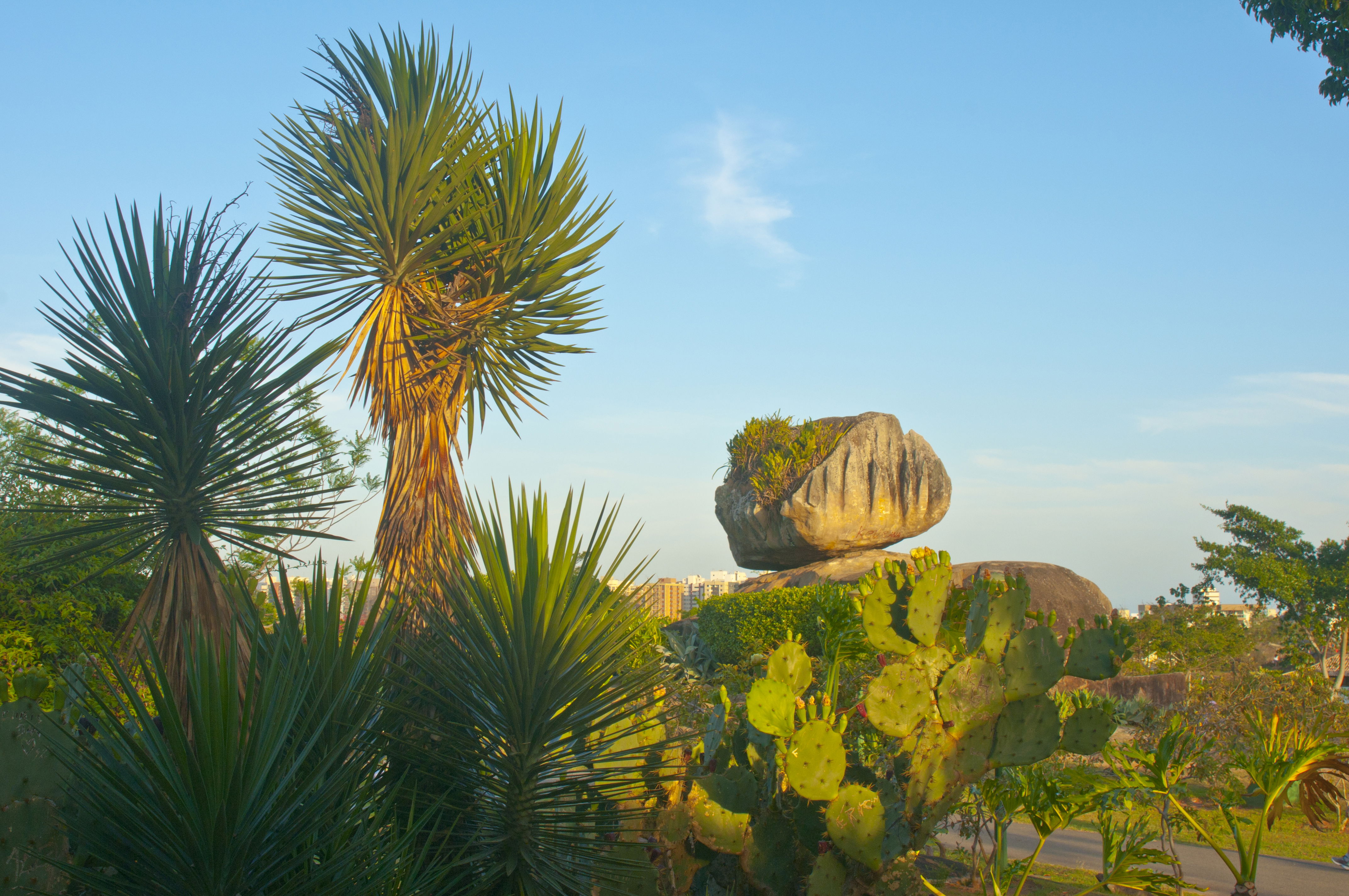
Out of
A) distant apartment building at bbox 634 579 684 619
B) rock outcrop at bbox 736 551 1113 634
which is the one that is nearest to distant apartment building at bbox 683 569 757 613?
distant apartment building at bbox 634 579 684 619

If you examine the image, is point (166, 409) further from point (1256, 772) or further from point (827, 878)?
point (1256, 772)

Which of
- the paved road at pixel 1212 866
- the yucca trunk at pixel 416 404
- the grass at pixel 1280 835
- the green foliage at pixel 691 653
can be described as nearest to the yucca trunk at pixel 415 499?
the yucca trunk at pixel 416 404

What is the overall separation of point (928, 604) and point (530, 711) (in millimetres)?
1754

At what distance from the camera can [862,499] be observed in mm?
19062

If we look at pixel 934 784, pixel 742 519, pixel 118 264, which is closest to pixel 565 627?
pixel 934 784

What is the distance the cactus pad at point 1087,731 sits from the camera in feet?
13.3

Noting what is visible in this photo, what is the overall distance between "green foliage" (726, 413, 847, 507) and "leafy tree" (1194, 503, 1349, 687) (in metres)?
14.6

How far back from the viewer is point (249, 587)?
4.26 metres

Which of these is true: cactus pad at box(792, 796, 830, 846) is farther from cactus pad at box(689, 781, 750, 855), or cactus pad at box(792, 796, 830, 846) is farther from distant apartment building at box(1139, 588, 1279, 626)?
distant apartment building at box(1139, 588, 1279, 626)

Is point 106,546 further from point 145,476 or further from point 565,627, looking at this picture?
point 565,627

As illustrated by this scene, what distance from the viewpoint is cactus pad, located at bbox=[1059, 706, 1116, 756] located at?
160 inches

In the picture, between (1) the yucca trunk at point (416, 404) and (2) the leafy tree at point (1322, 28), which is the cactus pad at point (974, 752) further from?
(2) the leafy tree at point (1322, 28)

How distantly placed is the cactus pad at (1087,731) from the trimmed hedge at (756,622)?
10900mm

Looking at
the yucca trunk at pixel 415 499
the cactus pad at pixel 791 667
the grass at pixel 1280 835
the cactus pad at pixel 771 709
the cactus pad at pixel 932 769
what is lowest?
the grass at pixel 1280 835
